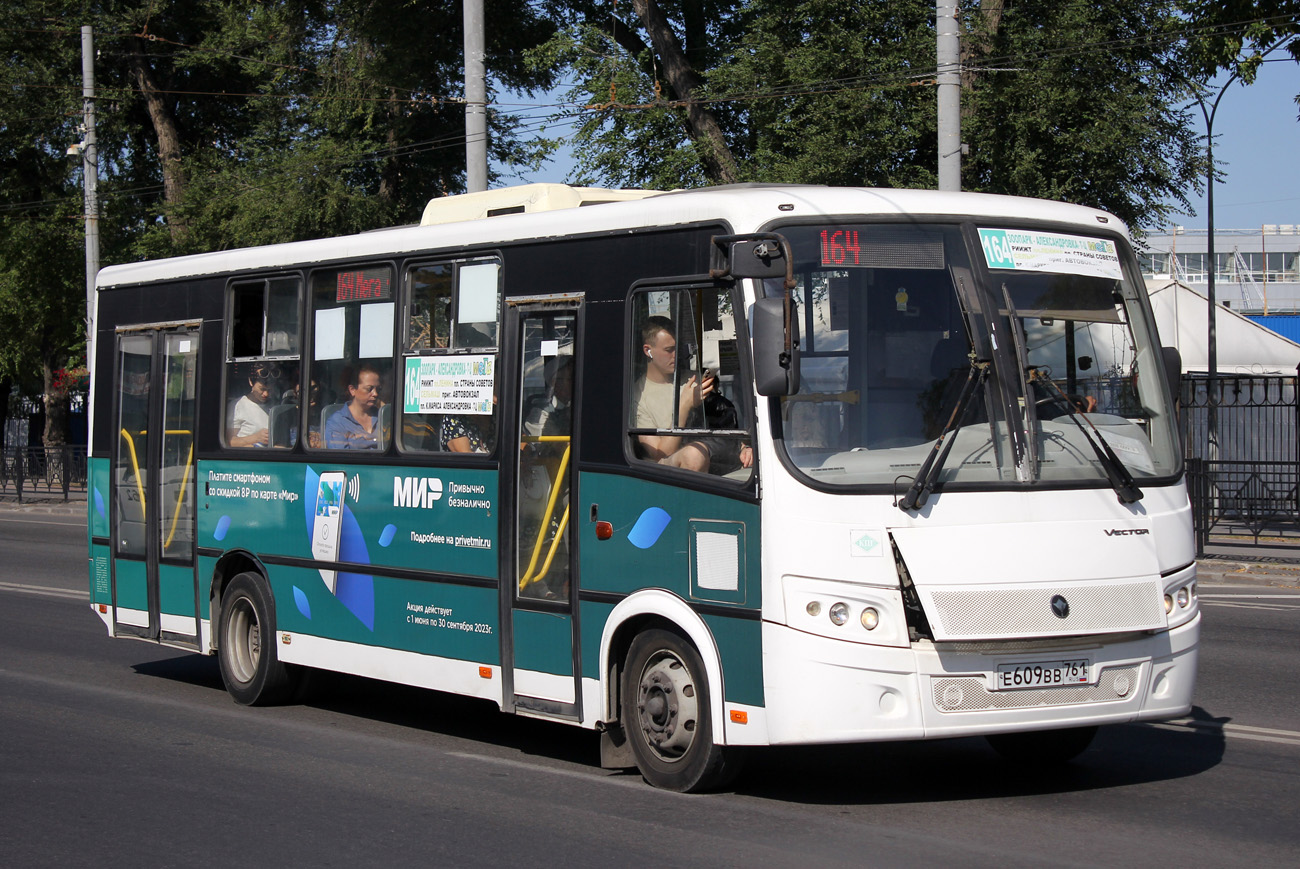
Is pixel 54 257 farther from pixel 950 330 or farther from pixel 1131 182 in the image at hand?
pixel 950 330

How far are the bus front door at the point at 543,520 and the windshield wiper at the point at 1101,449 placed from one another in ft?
8.03

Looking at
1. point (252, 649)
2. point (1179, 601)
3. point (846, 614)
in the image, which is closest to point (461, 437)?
point (252, 649)

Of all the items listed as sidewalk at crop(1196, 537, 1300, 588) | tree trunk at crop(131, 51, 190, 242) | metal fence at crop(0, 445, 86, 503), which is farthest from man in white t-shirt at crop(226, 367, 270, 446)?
metal fence at crop(0, 445, 86, 503)

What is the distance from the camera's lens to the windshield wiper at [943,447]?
661cm

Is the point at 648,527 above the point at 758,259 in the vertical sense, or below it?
below

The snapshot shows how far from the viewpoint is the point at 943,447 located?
6.76 metres

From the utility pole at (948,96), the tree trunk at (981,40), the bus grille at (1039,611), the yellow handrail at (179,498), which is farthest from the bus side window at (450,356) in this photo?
the tree trunk at (981,40)

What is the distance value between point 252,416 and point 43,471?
30201 mm

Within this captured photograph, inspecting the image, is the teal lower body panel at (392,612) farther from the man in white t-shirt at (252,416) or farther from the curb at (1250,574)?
the curb at (1250,574)

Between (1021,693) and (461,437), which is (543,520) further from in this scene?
(1021,693)

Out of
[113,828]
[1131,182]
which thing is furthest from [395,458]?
[1131,182]

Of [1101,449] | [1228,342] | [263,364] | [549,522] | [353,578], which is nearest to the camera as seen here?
[1101,449]

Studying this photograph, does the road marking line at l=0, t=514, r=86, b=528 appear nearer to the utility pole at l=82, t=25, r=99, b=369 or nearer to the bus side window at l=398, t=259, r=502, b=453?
the utility pole at l=82, t=25, r=99, b=369

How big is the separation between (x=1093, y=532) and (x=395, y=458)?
4.34 m
